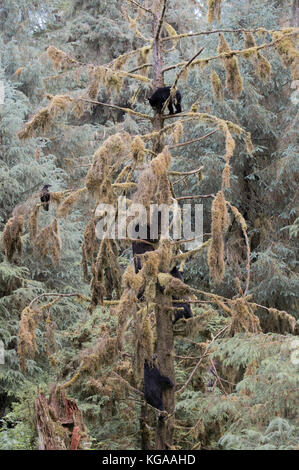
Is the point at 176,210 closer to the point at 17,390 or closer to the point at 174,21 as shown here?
the point at 17,390

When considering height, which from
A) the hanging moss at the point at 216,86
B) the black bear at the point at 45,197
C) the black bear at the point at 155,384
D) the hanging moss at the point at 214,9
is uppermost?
the hanging moss at the point at 214,9

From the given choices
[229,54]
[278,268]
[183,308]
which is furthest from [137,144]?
[278,268]

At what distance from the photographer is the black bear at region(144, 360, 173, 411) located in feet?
16.0

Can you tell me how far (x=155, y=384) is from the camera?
4.88m

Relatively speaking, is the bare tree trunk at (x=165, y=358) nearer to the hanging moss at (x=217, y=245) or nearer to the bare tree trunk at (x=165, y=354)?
the bare tree trunk at (x=165, y=354)

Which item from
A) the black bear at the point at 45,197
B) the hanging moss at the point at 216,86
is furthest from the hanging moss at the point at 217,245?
the black bear at the point at 45,197

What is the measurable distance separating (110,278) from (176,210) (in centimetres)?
92

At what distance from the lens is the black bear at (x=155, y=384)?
4.87 m

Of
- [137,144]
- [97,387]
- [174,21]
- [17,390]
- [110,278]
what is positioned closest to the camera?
[137,144]

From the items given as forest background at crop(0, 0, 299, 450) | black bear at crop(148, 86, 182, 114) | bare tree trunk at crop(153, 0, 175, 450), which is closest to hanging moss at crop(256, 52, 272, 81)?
forest background at crop(0, 0, 299, 450)

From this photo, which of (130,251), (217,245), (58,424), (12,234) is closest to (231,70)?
(217,245)

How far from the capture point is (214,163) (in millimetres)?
9391

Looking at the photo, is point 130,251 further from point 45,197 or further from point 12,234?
point 12,234

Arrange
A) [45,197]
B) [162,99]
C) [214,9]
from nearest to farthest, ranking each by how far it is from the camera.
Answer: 1. [214,9]
2. [45,197]
3. [162,99]
